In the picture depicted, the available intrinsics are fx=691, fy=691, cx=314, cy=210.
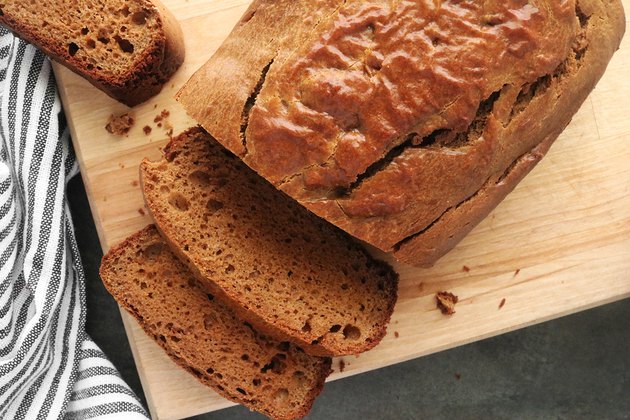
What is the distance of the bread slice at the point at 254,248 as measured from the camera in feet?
8.43

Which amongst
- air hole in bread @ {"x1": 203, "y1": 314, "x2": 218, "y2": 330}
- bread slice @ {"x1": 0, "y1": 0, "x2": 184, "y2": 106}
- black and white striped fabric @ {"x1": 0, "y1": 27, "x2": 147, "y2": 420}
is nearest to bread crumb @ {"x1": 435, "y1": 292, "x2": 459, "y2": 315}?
air hole in bread @ {"x1": 203, "y1": 314, "x2": 218, "y2": 330}

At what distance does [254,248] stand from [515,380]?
1626mm

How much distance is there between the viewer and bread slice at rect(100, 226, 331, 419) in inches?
105

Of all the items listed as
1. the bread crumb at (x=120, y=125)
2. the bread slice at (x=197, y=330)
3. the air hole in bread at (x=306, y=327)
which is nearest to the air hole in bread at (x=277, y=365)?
the bread slice at (x=197, y=330)

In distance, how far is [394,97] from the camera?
2047 millimetres

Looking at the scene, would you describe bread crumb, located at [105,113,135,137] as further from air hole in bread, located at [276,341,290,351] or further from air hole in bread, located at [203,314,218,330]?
air hole in bread, located at [276,341,290,351]

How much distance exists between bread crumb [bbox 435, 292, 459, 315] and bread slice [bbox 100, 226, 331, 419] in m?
0.62

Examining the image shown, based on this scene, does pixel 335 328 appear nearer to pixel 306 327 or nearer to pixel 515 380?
pixel 306 327

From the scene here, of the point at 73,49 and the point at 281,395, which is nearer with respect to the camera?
the point at 73,49

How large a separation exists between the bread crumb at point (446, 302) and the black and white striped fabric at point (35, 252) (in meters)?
1.33

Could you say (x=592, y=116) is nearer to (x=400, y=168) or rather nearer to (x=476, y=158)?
(x=476, y=158)

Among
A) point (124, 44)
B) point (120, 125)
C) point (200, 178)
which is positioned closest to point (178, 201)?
point (200, 178)

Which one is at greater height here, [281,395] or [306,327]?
[306,327]

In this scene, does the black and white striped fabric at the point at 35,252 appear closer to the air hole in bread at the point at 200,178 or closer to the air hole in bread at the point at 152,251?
the air hole in bread at the point at 152,251
